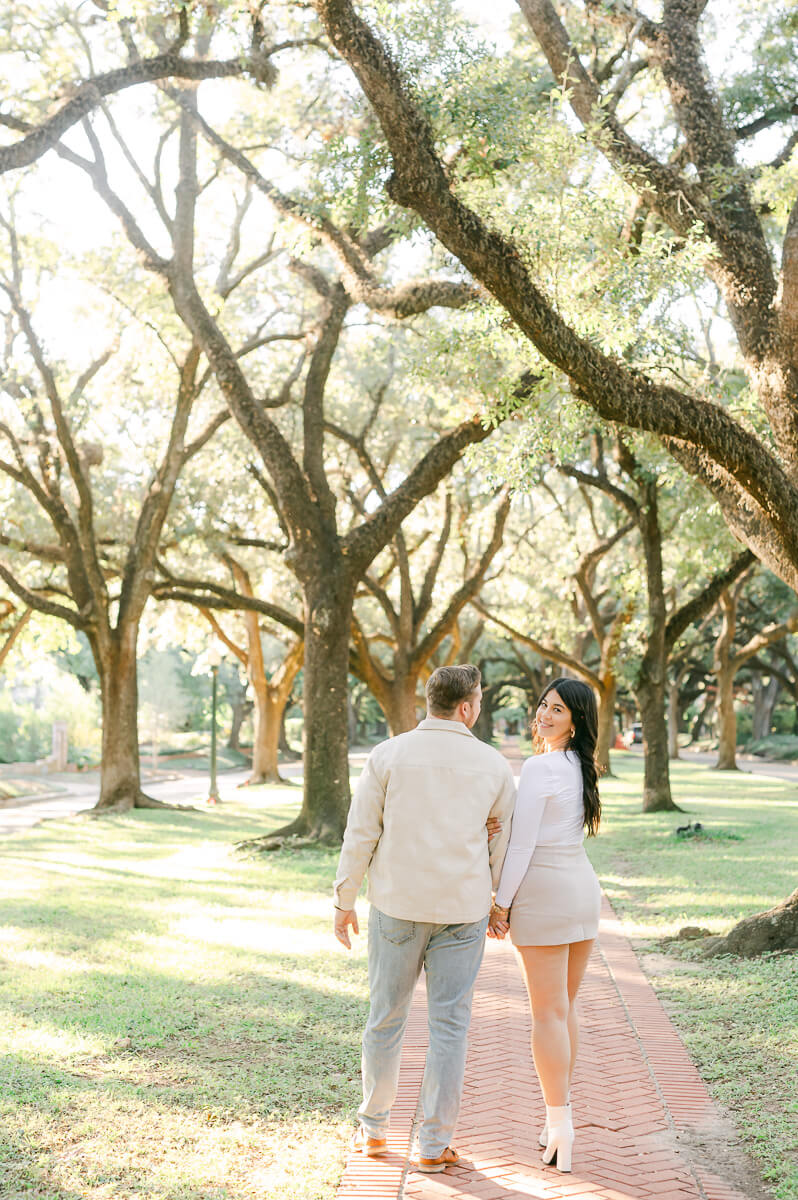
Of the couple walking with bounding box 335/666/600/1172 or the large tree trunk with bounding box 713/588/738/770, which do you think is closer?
the couple walking with bounding box 335/666/600/1172

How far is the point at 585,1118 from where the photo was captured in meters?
4.81

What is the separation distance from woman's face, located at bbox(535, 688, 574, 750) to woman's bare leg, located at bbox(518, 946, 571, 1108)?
77 cm

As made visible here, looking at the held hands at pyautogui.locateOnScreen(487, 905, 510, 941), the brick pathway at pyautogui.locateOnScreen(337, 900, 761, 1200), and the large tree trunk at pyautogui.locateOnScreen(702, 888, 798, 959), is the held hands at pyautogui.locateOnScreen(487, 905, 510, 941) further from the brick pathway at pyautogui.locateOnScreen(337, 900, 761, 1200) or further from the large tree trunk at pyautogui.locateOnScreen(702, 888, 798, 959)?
the large tree trunk at pyautogui.locateOnScreen(702, 888, 798, 959)

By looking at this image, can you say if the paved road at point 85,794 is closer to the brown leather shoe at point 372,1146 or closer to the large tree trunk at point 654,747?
the large tree trunk at point 654,747

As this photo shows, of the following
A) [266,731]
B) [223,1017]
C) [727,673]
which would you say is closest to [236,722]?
[266,731]

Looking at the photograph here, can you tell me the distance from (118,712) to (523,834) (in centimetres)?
1681

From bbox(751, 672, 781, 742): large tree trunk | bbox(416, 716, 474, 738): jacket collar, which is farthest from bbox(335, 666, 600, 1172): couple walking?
bbox(751, 672, 781, 742): large tree trunk

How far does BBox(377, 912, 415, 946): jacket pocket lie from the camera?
4145 millimetres

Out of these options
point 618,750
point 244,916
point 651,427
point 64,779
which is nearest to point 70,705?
point 64,779

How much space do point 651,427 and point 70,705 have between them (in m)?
37.0

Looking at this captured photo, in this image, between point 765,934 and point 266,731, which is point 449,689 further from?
point 266,731

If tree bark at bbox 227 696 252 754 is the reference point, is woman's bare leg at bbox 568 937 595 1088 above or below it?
below

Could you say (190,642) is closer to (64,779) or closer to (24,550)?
(64,779)

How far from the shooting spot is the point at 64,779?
3406 centimetres
